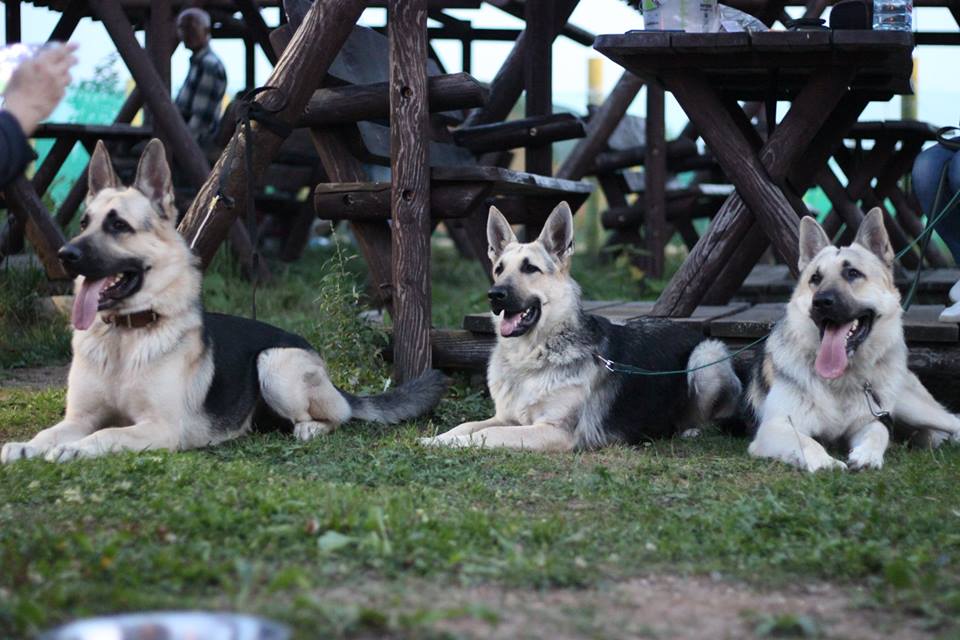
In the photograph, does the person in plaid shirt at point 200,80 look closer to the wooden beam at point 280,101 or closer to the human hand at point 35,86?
the wooden beam at point 280,101

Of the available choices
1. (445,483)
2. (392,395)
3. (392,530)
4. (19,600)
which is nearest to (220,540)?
(392,530)

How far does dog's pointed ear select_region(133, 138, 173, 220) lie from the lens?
5555mm

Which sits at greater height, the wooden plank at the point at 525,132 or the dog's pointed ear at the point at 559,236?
the wooden plank at the point at 525,132

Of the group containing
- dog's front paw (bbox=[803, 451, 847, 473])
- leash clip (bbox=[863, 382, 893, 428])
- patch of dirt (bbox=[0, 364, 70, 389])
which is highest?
leash clip (bbox=[863, 382, 893, 428])

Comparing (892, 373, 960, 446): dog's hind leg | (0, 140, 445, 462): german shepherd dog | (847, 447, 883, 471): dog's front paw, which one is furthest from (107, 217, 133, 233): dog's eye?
(892, 373, 960, 446): dog's hind leg

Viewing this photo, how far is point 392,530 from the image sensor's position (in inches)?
149

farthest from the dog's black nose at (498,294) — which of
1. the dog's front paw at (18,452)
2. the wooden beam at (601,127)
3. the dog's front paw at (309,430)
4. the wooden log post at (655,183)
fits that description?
the wooden log post at (655,183)

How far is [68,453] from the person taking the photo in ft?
16.7

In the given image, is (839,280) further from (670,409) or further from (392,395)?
(392,395)

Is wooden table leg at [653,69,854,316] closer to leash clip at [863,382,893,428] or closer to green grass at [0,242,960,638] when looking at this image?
leash clip at [863,382,893,428]

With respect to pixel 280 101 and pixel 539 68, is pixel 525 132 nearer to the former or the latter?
pixel 539 68

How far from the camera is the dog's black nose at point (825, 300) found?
5484 millimetres

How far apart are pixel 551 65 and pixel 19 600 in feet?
22.9

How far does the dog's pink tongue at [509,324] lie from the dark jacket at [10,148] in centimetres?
310
